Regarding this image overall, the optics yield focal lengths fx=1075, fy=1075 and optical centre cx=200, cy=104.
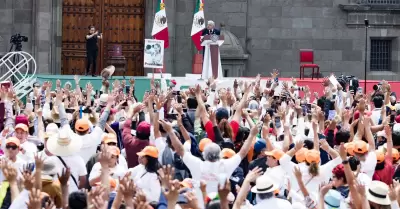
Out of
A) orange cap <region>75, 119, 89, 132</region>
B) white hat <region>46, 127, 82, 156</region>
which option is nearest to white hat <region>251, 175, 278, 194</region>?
white hat <region>46, 127, 82, 156</region>

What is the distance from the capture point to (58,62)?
3228cm

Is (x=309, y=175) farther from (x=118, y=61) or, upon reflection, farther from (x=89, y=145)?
(x=118, y=61)

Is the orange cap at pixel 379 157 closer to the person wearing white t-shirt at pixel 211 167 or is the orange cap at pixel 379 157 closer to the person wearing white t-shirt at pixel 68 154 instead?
the person wearing white t-shirt at pixel 211 167

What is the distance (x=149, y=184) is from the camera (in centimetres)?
1176

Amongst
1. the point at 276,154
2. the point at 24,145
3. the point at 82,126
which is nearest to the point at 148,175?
the point at 276,154

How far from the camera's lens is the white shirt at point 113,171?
12.0 m

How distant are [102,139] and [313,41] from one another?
20.6 metres

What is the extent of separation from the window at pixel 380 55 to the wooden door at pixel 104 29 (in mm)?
7375

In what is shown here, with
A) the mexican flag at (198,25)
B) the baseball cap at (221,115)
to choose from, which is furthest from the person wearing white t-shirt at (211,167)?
the mexican flag at (198,25)

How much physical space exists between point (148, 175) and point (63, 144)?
1193mm

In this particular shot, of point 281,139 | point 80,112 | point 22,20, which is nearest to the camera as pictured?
point 281,139

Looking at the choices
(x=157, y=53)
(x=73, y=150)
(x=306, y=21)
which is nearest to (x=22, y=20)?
(x=157, y=53)

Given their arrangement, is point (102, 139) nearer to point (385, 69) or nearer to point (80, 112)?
point (80, 112)

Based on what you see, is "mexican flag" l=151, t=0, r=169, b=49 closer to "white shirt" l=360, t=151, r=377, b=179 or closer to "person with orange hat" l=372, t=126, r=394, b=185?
"person with orange hat" l=372, t=126, r=394, b=185
